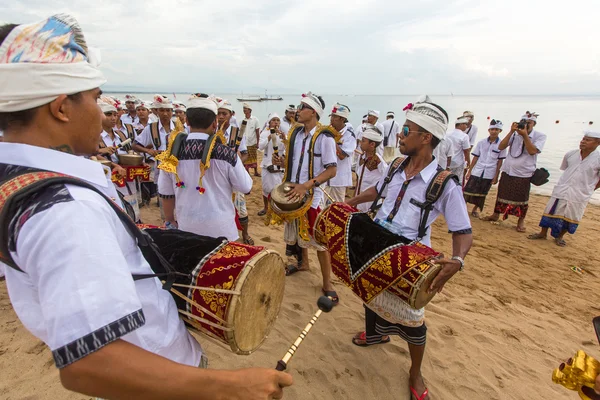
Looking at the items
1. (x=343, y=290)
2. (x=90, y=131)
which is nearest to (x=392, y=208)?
(x=343, y=290)

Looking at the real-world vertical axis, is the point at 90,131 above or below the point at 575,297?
above

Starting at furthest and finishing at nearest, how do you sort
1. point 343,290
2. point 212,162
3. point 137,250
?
point 343,290 → point 212,162 → point 137,250

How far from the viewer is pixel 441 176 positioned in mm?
2555

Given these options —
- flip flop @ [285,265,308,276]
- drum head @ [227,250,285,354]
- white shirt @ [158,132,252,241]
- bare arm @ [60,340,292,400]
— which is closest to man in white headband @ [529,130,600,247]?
flip flop @ [285,265,308,276]

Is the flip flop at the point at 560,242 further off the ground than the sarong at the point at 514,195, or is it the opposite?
the sarong at the point at 514,195

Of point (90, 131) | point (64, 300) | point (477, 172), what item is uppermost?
point (90, 131)

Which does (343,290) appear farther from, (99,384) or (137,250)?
(99,384)

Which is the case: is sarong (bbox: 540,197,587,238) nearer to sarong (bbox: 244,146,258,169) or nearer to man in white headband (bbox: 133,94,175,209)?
sarong (bbox: 244,146,258,169)

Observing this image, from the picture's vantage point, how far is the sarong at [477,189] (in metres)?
8.08

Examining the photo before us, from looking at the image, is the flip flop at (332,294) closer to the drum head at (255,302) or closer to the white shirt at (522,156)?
the drum head at (255,302)

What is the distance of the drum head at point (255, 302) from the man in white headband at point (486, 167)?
7965 millimetres

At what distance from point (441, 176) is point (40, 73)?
8.26 feet

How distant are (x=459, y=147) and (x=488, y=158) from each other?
75 cm

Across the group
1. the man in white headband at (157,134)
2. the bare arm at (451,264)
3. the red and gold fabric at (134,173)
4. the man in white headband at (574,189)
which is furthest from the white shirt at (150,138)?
the man in white headband at (574,189)
